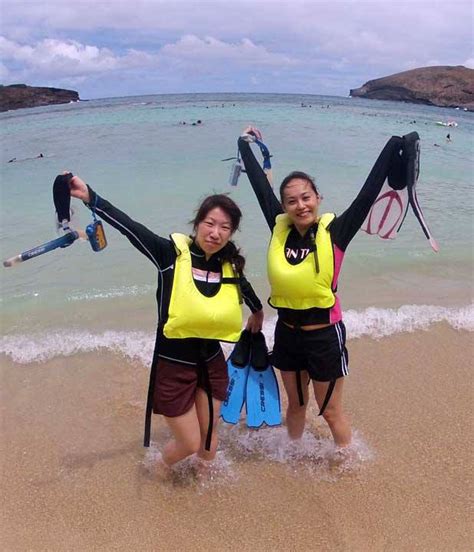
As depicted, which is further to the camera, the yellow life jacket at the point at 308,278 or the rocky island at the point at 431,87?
the rocky island at the point at 431,87

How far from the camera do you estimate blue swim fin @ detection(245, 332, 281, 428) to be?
3295 millimetres

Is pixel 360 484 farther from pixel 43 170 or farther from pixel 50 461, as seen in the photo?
pixel 43 170

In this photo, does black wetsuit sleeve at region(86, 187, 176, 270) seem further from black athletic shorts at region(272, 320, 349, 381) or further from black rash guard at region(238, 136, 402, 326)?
black athletic shorts at region(272, 320, 349, 381)

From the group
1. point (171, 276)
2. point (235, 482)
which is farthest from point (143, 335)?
point (171, 276)

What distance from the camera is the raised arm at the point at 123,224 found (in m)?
2.65

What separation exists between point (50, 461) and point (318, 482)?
66.2 inches

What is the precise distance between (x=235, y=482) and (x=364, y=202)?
1805mm

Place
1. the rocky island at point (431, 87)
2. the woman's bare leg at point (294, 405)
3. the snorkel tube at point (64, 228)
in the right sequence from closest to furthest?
the snorkel tube at point (64, 228)
the woman's bare leg at point (294, 405)
the rocky island at point (431, 87)

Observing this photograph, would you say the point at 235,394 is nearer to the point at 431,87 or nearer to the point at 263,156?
the point at 263,156

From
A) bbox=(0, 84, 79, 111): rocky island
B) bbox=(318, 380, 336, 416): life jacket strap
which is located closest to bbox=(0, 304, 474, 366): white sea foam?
bbox=(318, 380, 336, 416): life jacket strap

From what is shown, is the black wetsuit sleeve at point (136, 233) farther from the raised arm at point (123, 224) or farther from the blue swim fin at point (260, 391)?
the blue swim fin at point (260, 391)

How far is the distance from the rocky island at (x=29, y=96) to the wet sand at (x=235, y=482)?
75.4m

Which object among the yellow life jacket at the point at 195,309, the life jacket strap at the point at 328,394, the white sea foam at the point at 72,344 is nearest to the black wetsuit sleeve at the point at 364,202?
the yellow life jacket at the point at 195,309

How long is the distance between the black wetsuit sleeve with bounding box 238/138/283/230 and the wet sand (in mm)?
1505
